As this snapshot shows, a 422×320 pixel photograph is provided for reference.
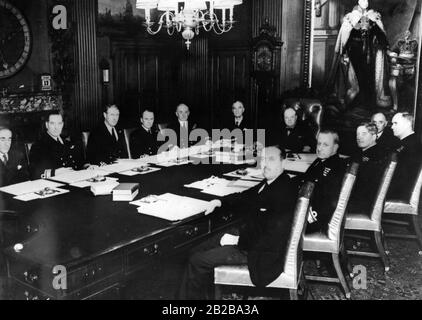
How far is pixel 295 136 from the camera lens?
5.27m

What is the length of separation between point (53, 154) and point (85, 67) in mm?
2309

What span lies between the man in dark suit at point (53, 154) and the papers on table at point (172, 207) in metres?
1.21

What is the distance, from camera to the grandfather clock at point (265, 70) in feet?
22.4

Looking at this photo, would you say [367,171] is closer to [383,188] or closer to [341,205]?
[383,188]

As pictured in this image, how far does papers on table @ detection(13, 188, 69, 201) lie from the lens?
3090 millimetres

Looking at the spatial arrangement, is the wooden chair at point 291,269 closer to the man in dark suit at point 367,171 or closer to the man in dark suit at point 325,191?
the man in dark suit at point 325,191

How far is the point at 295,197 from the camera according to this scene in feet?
8.55

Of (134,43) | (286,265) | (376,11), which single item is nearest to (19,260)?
(286,265)

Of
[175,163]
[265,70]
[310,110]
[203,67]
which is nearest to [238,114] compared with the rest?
[310,110]

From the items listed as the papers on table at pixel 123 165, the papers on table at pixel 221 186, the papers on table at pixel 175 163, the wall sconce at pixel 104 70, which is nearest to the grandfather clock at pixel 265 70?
the wall sconce at pixel 104 70

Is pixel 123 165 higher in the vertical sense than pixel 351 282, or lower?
higher

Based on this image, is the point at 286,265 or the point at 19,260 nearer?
the point at 19,260
